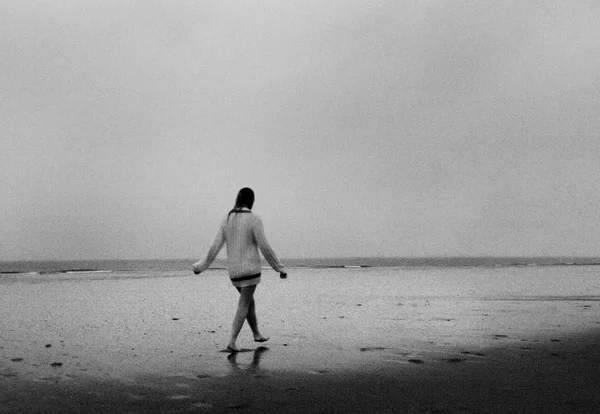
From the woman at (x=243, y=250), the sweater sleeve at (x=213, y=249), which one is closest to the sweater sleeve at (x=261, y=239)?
the woman at (x=243, y=250)

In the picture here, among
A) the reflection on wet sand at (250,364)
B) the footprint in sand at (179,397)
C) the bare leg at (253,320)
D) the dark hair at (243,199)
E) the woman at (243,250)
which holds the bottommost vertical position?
the reflection on wet sand at (250,364)

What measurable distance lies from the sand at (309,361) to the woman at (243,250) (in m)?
0.71

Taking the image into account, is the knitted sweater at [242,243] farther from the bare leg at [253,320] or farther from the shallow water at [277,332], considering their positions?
the shallow water at [277,332]

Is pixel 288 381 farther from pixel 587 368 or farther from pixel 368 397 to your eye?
pixel 587 368

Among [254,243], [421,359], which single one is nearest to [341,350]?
[421,359]

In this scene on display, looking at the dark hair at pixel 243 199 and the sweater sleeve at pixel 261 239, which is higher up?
the dark hair at pixel 243 199

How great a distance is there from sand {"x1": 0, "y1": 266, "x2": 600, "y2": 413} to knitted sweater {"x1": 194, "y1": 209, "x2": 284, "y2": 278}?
1157mm

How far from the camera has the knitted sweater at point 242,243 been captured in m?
8.68

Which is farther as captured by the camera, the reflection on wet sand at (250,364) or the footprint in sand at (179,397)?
the reflection on wet sand at (250,364)

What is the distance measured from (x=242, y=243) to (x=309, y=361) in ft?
6.79

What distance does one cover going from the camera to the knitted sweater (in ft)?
28.5

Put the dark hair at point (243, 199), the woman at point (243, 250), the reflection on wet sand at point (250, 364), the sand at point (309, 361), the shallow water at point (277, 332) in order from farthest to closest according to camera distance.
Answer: the dark hair at point (243, 199) < the woman at point (243, 250) < the shallow water at point (277, 332) < the reflection on wet sand at point (250, 364) < the sand at point (309, 361)

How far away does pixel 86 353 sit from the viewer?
26.9 feet

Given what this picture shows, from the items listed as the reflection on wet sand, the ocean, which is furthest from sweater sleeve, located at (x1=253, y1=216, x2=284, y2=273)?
the ocean
